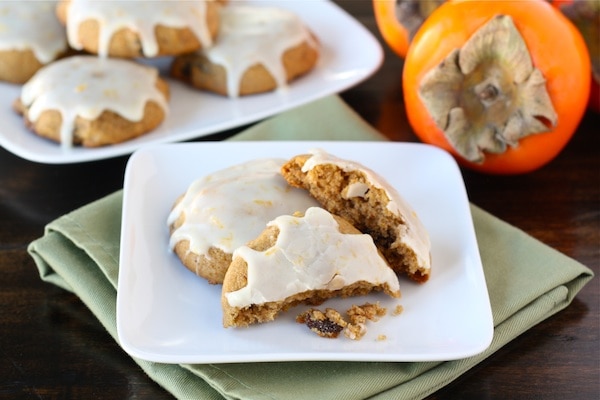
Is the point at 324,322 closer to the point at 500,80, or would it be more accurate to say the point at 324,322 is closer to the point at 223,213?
the point at 223,213

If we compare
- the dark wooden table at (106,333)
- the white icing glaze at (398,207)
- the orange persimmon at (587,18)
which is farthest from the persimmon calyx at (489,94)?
the white icing glaze at (398,207)

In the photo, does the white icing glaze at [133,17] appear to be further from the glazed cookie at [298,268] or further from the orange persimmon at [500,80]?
the glazed cookie at [298,268]

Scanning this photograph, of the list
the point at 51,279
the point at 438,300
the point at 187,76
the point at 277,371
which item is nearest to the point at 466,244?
the point at 438,300

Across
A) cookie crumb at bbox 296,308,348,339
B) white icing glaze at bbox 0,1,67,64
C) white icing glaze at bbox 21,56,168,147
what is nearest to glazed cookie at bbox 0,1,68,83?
white icing glaze at bbox 0,1,67,64

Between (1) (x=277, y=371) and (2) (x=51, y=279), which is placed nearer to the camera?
(1) (x=277, y=371)

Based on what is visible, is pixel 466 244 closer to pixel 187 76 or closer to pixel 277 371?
pixel 277 371

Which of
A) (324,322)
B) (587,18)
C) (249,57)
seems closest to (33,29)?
(249,57)
